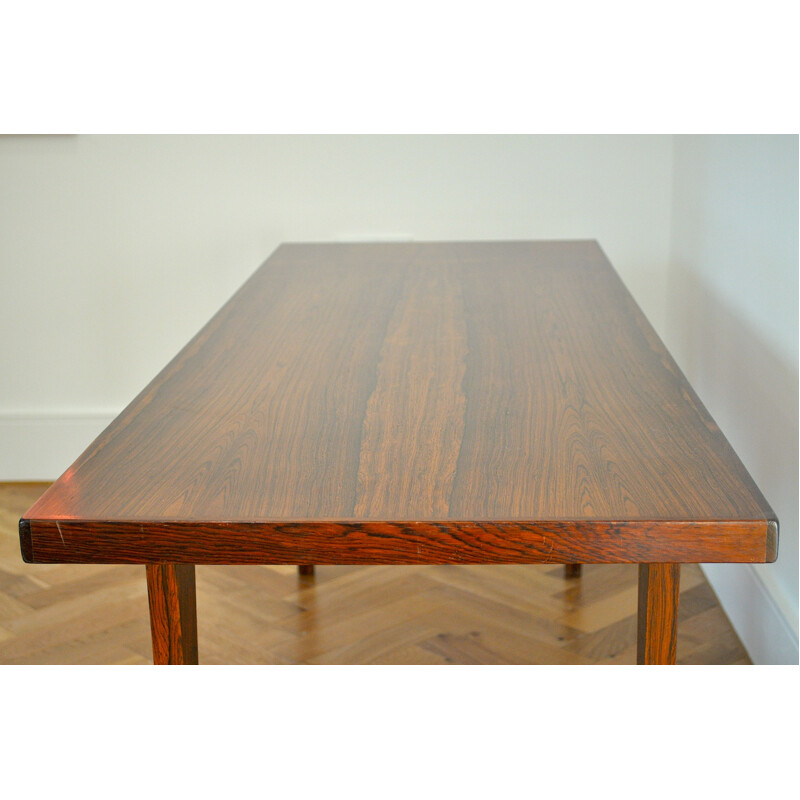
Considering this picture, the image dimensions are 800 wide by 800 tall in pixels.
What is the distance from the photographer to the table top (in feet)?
3.10

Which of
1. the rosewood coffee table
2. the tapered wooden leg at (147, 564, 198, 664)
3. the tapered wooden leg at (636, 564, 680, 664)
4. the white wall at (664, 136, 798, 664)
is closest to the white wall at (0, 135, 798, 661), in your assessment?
the white wall at (664, 136, 798, 664)

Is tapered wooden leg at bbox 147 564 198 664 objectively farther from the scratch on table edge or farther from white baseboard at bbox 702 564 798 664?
white baseboard at bbox 702 564 798 664

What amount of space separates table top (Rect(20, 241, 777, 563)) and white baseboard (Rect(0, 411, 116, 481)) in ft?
4.78

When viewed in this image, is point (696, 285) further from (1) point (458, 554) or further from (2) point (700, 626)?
(1) point (458, 554)

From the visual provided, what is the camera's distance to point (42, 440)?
121 inches

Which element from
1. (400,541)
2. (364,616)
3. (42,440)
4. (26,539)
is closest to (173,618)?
(26,539)

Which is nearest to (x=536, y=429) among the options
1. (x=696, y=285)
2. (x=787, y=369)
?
(x=787, y=369)

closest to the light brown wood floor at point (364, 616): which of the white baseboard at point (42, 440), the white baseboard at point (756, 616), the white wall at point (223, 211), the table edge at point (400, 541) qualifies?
the white baseboard at point (756, 616)

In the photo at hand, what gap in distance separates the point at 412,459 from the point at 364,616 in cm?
116

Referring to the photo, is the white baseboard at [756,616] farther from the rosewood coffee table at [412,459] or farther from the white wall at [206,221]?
the white wall at [206,221]

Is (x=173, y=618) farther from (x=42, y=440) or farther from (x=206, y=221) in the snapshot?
(x=42, y=440)

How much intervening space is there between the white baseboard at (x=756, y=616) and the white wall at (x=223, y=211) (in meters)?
1.04

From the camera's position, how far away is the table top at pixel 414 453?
3.10 ft

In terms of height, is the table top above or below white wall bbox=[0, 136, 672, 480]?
below
